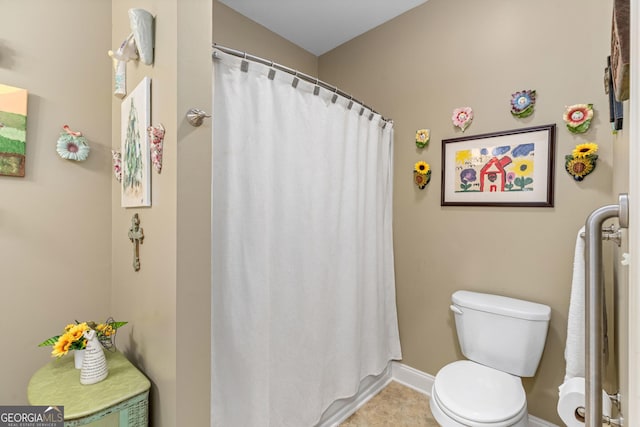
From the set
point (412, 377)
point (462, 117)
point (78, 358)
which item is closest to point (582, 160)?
point (462, 117)

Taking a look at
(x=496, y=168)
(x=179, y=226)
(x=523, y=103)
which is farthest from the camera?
(x=496, y=168)

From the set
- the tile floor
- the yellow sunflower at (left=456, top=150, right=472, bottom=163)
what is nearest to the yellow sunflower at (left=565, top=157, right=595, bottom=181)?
the yellow sunflower at (left=456, top=150, right=472, bottom=163)

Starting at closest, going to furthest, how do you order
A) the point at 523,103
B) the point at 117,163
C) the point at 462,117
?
the point at 117,163 < the point at 523,103 < the point at 462,117

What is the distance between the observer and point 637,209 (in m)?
0.34

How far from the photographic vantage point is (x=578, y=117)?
1454mm

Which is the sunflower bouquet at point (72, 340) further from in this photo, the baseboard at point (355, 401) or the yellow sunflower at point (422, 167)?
the yellow sunflower at point (422, 167)

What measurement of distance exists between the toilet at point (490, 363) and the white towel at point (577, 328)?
0.73 ft

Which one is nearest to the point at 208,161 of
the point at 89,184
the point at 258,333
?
the point at 258,333

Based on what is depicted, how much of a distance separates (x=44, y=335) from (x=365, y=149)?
6.62ft

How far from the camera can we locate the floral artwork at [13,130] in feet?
4.19

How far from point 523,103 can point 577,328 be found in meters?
1.17

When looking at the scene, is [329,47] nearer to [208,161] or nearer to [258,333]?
[208,161]

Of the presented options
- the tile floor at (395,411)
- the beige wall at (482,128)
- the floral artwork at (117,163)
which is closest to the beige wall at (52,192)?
the floral artwork at (117,163)

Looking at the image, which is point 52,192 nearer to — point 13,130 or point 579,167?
point 13,130
